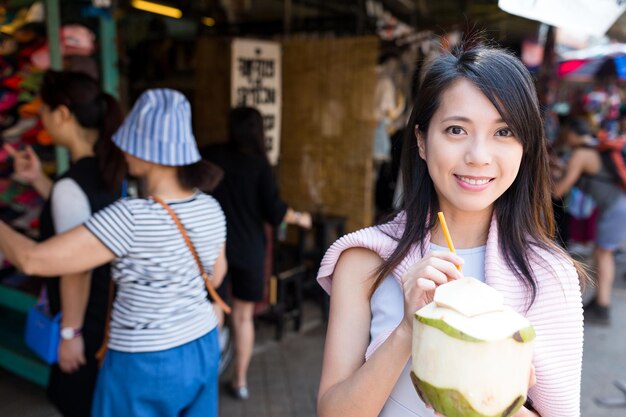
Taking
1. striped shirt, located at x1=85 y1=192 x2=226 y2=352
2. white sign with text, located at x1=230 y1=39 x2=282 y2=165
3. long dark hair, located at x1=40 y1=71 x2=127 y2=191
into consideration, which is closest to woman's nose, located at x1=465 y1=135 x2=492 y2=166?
striped shirt, located at x1=85 y1=192 x2=226 y2=352

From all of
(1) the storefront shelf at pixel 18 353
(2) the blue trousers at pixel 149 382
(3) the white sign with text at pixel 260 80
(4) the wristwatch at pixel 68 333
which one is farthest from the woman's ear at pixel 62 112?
(3) the white sign with text at pixel 260 80

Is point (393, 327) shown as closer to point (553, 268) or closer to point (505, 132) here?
point (553, 268)

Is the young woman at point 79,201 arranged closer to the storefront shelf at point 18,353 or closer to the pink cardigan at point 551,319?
the storefront shelf at point 18,353

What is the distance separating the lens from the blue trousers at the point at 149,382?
206cm

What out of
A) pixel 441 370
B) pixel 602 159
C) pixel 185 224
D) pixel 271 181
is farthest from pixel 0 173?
pixel 602 159

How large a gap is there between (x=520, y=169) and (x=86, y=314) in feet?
6.28

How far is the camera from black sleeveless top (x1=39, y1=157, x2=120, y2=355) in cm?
231

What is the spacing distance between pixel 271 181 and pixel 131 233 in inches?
77.9

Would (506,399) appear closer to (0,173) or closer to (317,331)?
(0,173)

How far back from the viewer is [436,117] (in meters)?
1.26

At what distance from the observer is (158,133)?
6.99 ft

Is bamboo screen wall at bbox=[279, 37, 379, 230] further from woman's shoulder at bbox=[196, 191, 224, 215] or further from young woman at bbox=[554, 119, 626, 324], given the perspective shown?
woman's shoulder at bbox=[196, 191, 224, 215]

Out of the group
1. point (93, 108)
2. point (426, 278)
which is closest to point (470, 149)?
point (426, 278)

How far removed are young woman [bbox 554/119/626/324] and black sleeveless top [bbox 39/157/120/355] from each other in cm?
478
